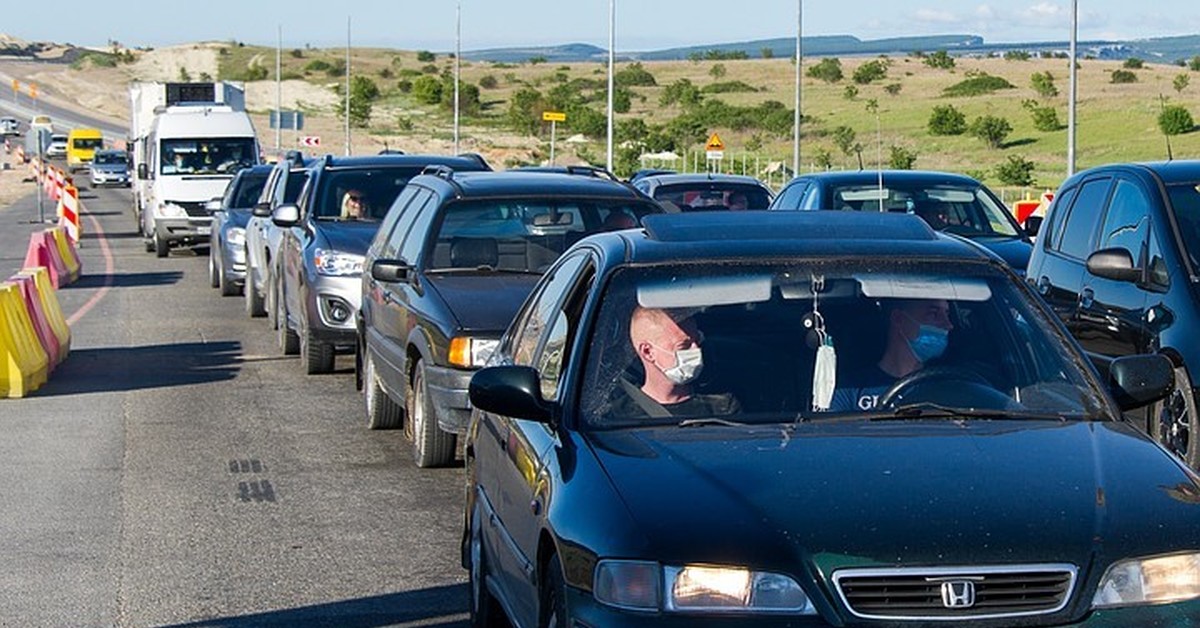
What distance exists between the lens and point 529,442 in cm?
627

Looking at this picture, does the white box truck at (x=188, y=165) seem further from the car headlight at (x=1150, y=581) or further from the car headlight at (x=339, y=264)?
the car headlight at (x=1150, y=581)

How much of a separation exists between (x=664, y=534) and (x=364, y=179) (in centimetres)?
1280

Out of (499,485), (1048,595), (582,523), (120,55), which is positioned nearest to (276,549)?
(499,485)

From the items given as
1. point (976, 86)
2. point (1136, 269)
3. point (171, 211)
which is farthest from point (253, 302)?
point (976, 86)

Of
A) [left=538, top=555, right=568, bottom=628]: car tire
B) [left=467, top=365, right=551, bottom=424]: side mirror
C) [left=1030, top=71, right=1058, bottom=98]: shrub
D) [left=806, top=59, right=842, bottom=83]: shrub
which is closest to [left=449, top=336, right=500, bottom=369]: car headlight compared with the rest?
[left=467, top=365, right=551, bottom=424]: side mirror

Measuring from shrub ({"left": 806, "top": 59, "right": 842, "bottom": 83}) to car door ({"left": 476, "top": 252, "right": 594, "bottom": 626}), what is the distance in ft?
380

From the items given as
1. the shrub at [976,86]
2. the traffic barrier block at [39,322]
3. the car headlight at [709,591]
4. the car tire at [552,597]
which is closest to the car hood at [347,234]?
the traffic barrier block at [39,322]

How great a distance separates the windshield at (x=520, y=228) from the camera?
1241 cm

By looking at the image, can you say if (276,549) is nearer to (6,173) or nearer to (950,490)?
(950,490)

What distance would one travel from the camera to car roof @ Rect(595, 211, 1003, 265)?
639 cm

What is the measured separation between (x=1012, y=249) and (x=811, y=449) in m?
12.0

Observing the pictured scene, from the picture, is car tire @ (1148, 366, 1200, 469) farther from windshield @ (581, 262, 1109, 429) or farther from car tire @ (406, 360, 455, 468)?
windshield @ (581, 262, 1109, 429)

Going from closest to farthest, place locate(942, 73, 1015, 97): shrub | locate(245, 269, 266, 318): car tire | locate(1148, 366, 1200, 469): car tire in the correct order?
locate(1148, 366, 1200, 469): car tire, locate(245, 269, 266, 318): car tire, locate(942, 73, 1015, 97): shrub

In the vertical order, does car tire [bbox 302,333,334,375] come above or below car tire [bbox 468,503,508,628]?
below
